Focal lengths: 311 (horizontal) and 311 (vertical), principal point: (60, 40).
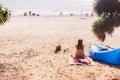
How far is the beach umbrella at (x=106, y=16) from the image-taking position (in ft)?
38.5

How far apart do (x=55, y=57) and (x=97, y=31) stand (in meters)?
6.62

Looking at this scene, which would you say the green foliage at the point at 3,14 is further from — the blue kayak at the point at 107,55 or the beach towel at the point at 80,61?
the blue kayak at the point at 107,55

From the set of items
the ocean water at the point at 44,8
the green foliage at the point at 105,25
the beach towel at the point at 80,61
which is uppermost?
the green foliage at the point at 105,25

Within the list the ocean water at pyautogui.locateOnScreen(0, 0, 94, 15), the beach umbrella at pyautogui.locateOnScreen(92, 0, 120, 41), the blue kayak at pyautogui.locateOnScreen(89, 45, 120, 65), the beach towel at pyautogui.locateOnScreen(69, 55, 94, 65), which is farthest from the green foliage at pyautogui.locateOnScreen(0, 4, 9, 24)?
the ocean water at pyautogui.locateOnScreen(0, 0, 94, 15)

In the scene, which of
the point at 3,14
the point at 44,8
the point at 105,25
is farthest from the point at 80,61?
the point at 44,8

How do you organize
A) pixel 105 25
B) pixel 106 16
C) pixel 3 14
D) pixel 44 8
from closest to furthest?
pixel 105 25
pixel 106 16
pixel 3 14
pixel 44 8

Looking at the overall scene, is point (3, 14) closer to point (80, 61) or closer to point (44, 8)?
point (80, 61)

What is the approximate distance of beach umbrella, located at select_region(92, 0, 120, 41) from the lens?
11.7 meters

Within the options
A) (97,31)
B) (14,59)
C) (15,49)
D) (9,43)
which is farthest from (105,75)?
(9,43)

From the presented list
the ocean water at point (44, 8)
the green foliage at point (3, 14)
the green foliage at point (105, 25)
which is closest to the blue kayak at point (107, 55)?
the green foliage at point (105, 25)

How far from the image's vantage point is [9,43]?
79.2 feet

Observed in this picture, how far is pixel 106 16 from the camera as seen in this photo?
12031 mm

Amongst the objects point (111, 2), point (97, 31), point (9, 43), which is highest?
point (111, 2)

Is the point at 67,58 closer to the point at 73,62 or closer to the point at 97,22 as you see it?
the point at 73,62
